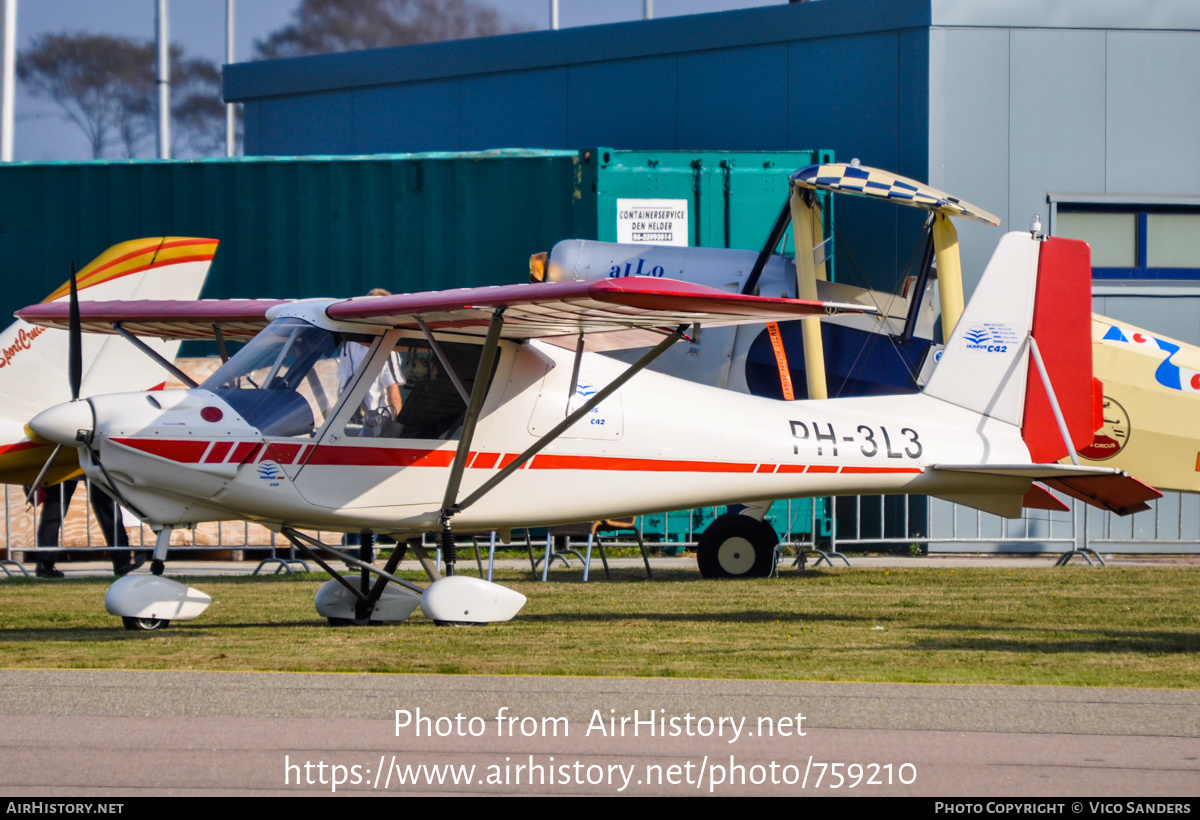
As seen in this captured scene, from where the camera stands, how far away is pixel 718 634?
6.96 metres

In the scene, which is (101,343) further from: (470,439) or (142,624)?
(470,439)

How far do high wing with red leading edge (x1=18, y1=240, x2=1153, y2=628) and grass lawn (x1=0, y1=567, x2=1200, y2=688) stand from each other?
557mm

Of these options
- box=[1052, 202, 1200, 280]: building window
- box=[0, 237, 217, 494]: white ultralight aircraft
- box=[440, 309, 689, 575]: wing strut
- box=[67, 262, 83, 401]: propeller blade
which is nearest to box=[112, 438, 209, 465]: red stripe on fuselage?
box=[67, 262, 83, 401]: propeller blade

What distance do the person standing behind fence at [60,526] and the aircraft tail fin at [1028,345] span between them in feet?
24.3

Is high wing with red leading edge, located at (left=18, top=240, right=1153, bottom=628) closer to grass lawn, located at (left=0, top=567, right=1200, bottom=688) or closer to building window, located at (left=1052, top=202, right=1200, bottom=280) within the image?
grass lawn, located at (left=0, top=567, right=1200, bottom=688)

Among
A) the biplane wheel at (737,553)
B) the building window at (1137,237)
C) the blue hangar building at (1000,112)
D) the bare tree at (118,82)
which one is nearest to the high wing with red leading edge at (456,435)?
the biplane wheel at (737,553)

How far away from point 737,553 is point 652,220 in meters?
4.76

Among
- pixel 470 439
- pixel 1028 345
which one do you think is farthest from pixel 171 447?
pixel 1028 345

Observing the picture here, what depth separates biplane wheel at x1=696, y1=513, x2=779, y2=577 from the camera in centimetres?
1081

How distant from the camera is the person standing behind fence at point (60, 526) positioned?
11.9 meters

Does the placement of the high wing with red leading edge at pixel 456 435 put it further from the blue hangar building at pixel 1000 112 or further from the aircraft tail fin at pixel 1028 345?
the blue hangar building at pixel 1000 112

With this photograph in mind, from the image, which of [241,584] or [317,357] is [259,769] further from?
[241,584]

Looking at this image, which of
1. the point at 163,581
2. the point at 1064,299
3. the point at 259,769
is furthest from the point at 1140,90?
the point at 259,769

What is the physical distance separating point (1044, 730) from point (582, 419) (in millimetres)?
4190
